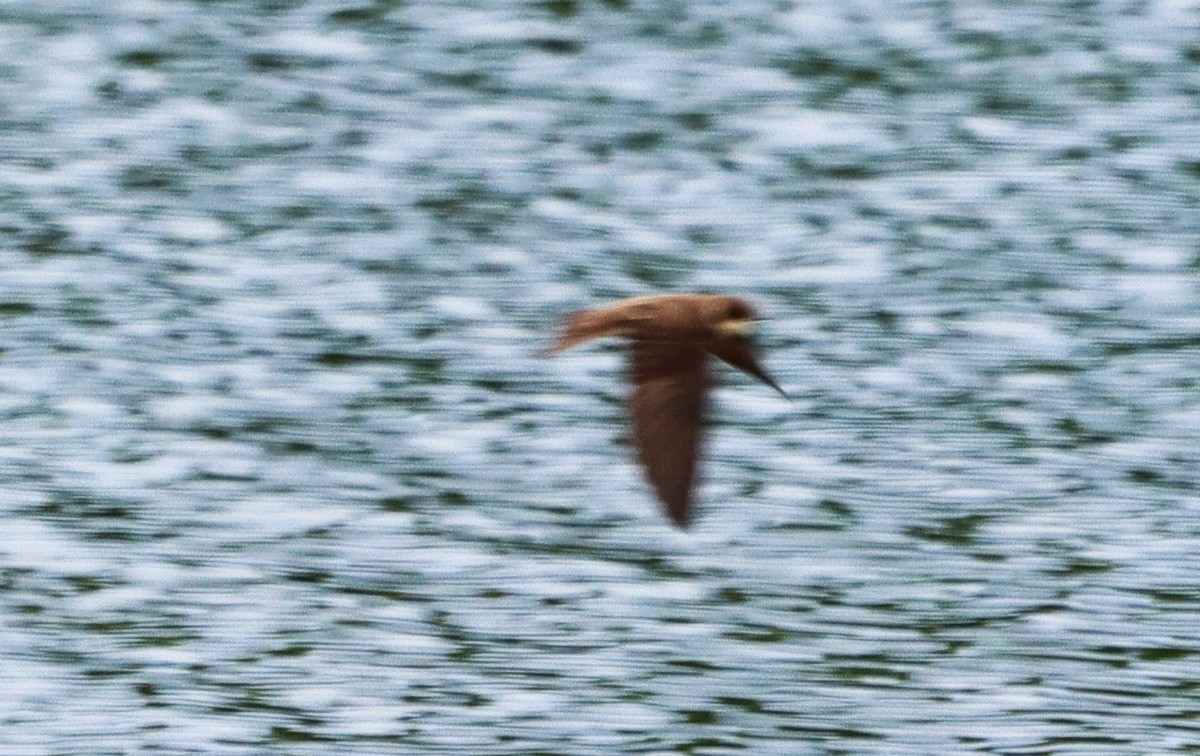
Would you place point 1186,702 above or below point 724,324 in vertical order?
below

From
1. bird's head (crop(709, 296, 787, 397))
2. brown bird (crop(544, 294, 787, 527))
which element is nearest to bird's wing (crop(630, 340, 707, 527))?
brown bird (crop(544, 294, 787, 527))

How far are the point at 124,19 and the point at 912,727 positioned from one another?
6.17m

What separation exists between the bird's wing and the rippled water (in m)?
0.89

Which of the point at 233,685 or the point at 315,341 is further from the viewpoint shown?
the point at 315,341

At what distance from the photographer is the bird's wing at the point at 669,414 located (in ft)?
17.8

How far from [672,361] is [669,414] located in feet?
0.70

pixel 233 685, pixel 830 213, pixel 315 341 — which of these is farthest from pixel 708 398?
pixel 830 213

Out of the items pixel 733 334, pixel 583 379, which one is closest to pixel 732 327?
pixel 733 334

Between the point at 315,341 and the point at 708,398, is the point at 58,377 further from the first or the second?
the point at 708,398

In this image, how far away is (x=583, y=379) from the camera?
27.4 ft

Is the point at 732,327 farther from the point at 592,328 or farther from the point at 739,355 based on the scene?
the point at 592,328

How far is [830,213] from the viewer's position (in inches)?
377

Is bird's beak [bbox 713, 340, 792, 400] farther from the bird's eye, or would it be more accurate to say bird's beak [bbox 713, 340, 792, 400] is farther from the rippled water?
the rippled water

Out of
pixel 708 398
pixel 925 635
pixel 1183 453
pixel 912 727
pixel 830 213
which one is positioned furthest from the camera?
pixel 830 213
